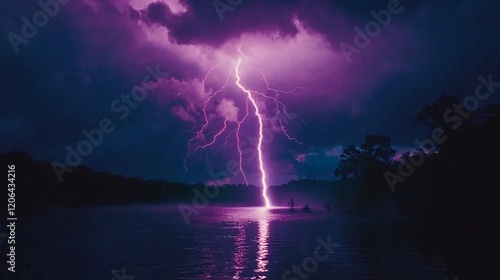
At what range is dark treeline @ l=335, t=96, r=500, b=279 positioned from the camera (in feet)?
101

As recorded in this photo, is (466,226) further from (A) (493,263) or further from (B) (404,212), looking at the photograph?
(B) (404,212)

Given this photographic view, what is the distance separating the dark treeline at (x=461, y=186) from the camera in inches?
→ 1207

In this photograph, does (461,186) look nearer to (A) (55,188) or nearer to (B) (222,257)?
(B) (222,257)

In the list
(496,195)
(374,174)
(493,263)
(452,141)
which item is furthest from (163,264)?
(374,174)

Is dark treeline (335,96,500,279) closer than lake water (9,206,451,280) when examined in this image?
No

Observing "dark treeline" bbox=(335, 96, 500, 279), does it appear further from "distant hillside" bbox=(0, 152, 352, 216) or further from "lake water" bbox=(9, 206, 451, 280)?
"distant hillside" bbox=(0, 152, 352, 216)

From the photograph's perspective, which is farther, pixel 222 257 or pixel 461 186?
pixel 461 186

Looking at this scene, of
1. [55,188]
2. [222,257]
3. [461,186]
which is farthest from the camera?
[55,188]

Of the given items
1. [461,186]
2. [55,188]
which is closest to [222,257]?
[461,186]

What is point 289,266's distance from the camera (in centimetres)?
2527

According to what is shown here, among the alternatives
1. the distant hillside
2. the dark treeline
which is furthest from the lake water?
the distant hillside

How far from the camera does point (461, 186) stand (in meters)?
47.0

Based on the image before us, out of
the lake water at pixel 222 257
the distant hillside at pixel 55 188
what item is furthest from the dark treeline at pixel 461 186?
the distant hillside at pixel 55 188

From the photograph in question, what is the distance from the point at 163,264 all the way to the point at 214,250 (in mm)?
6564
